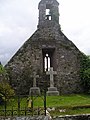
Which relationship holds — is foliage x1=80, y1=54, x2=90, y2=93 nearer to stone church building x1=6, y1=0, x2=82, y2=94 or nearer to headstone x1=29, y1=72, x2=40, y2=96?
stone church building x1=6, y1=0, x2=82, y2=94

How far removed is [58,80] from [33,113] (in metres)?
12.2

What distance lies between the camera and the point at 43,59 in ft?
86.1

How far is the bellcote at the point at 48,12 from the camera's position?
26.2 m

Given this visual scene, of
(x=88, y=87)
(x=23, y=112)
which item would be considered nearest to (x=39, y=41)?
(x=88, y=87)

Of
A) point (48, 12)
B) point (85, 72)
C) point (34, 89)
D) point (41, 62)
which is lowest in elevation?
point (34, 89)

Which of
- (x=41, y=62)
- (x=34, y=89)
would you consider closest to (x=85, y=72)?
(x=41, y=62)

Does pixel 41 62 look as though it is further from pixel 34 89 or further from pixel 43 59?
pixel 34 89

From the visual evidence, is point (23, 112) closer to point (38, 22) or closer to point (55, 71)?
point (55, 71)

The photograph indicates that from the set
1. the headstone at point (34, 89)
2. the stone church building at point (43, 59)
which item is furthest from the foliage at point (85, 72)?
the headstone at point (34, 89)

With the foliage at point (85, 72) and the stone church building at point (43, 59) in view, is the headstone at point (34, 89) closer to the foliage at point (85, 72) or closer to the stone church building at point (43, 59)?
the stone church building at point (43, 59)

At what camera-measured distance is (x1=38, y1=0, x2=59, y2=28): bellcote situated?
86.0 feet

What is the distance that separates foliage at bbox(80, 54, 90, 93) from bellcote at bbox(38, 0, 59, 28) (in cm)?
380

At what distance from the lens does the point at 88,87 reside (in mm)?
24734

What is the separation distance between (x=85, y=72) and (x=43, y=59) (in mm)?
3750
